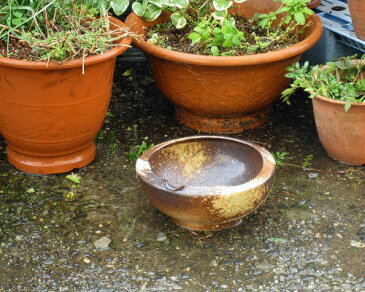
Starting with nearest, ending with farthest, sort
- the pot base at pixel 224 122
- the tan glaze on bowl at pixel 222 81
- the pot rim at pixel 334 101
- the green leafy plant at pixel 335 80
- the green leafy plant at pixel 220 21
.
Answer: the pot rim at pixel 334 101 → the green leafy plant at pixel 335 80 → the tan glaze on bowl at pixel 222 81 → the green leafy plant at pixel 220 21 → the pot base at pixel 224 122

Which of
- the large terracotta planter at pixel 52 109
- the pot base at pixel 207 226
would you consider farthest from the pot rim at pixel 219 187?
the large terracotta planter at pixel 52 109

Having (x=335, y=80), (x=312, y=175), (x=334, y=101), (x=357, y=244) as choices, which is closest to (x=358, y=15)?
(x=335, y=80)

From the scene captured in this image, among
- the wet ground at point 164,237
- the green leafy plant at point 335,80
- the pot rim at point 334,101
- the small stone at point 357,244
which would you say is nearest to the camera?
the wet ground at point 164,237

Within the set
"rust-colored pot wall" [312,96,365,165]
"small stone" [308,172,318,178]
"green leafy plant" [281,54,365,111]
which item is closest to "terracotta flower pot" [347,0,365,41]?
"green leafy plant" [281,54,365,111]

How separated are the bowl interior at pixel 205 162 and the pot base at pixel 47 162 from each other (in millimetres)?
575

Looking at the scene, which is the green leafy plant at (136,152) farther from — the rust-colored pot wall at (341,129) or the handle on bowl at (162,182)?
the rust-colored pot wall at (341,129)

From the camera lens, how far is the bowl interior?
294cm

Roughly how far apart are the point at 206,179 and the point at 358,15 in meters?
1.26

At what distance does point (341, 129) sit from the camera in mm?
3201

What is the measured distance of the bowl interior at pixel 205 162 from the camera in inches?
116

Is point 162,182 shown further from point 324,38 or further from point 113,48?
point 324,38

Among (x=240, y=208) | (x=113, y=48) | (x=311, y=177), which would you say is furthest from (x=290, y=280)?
(x=113, y=48)

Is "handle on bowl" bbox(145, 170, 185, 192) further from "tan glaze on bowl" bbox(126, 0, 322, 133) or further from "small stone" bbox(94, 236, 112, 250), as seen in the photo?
"tan glaze on bowl" bbox(126, 0, 322, 133)

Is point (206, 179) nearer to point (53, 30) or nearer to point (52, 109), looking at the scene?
point (52, 109)
